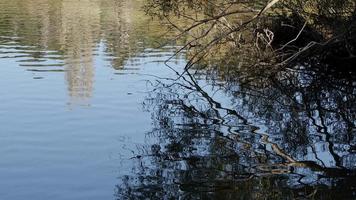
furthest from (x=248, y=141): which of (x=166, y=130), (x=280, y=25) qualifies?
A: (x=280, y=25)

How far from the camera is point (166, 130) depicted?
10953mm

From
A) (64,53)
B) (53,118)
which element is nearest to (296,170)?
(53,118)

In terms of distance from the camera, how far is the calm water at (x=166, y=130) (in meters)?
7.80

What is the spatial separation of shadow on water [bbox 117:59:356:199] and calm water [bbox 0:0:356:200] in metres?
0.02

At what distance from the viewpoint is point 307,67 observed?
18.8m

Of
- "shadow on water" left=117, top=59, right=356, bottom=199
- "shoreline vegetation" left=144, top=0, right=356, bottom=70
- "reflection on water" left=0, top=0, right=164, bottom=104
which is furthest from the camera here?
"reflection on water" left=0, top=0, right=164, bottom=104

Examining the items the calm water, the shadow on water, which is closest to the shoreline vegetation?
the calm water

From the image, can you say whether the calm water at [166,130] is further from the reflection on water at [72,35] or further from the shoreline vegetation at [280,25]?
the shoreline vegetation at [280,25]

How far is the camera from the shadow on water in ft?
25.4

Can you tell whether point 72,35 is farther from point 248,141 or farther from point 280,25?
point 248,141

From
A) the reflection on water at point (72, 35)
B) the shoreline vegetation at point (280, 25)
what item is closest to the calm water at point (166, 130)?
the reflection on water at point (72, 35)

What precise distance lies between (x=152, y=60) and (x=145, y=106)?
7.33 m

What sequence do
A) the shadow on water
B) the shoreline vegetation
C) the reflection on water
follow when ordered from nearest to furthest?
the shadow on water → the shoreline vegetation → the reflection on water

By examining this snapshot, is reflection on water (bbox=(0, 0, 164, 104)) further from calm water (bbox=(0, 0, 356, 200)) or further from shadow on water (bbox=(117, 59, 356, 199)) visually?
shadow on water (bbox=(117, 59, 356, 199))
